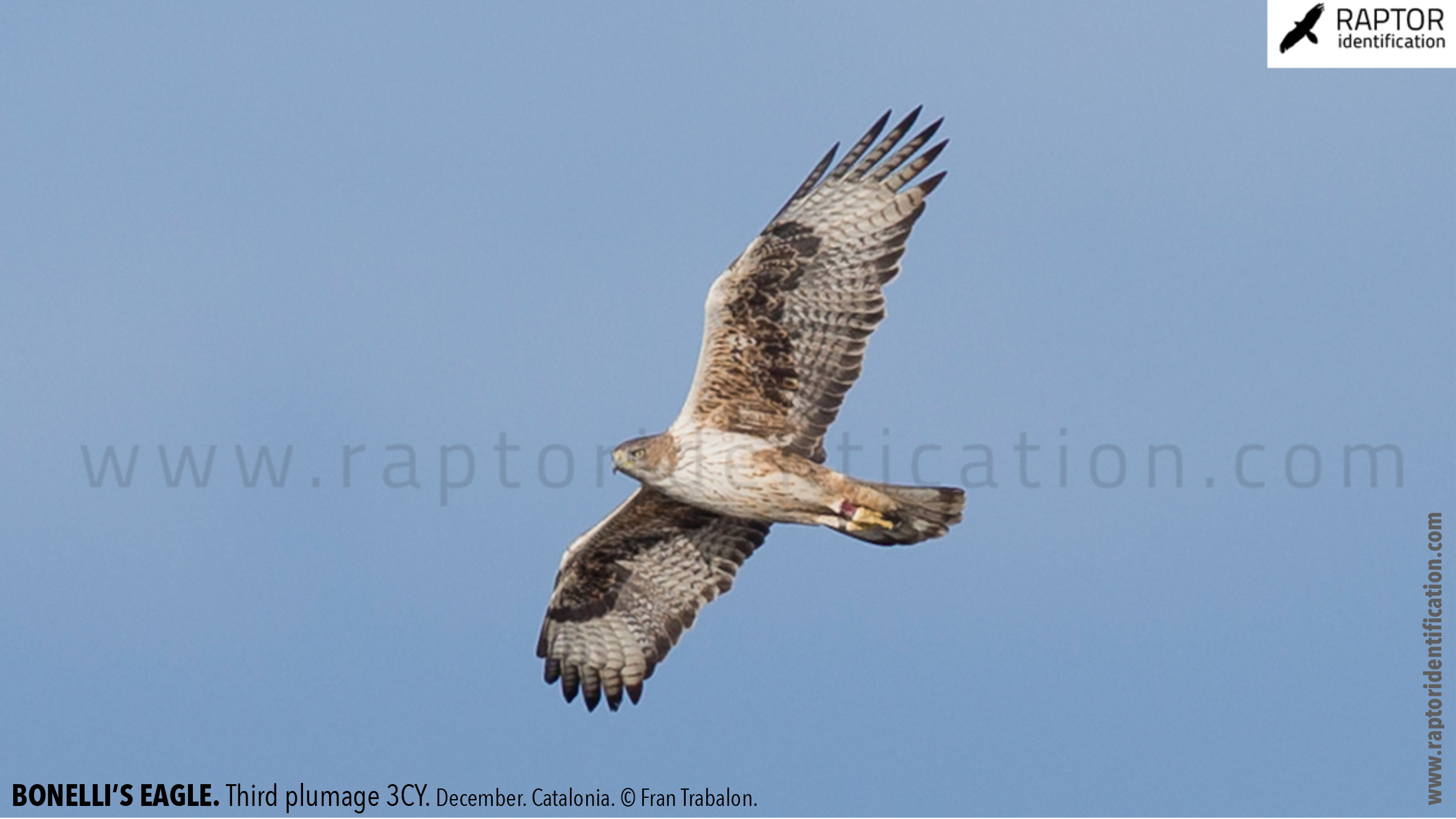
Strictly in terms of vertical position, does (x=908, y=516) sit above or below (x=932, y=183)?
below

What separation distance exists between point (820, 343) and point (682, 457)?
112 centimetres

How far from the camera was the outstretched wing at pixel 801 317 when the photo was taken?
38.2 ft

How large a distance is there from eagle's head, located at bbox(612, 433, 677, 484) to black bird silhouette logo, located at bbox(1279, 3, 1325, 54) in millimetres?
6354

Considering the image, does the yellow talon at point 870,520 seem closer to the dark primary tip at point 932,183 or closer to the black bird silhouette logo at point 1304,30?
the dark primary tip at point 932,183

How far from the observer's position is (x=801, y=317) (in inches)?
461

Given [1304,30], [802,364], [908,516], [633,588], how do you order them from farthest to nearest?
[1304,30], [633,588], [802,364], [908,516]

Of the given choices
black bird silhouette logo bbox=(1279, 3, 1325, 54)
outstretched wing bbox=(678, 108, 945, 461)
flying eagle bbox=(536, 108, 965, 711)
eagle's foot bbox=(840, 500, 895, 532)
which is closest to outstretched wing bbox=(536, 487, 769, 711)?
flying eagle bbox=(536, 108, 965, 711)

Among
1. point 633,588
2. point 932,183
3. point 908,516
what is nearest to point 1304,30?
point 932,183

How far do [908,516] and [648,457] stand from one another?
5.34ft

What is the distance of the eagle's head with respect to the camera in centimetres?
1155

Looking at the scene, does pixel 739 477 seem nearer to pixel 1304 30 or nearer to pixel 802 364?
pixel 802 364

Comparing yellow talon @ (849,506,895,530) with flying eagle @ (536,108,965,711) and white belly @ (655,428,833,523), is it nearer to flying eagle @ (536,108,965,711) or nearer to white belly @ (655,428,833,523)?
flying eagle @ (536,108,965,711)

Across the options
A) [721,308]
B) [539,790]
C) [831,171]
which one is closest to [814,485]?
[721,308]

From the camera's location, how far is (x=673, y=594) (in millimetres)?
12914
